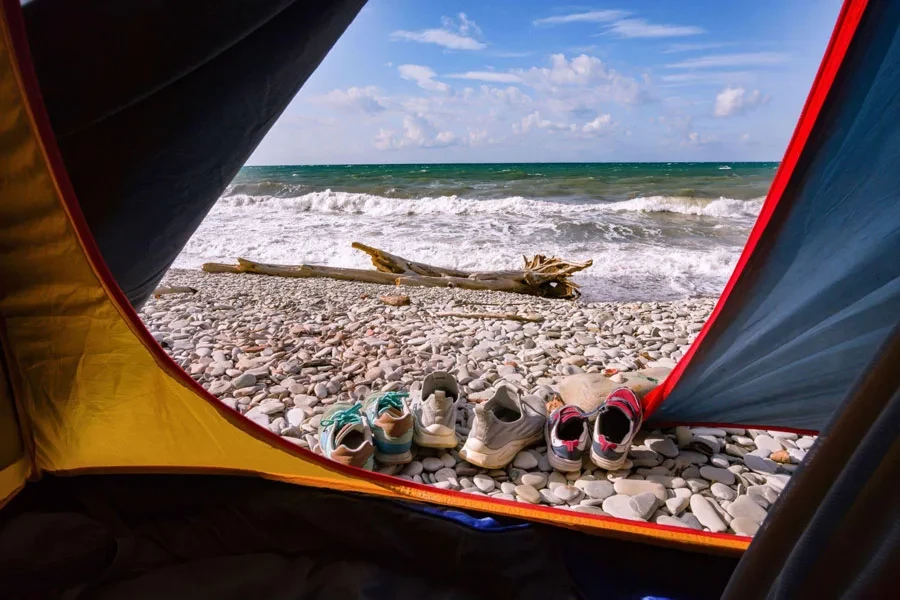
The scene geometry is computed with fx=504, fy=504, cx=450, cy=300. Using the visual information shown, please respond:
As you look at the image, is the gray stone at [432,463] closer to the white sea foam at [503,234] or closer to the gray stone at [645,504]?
the gray stone at [645,504]

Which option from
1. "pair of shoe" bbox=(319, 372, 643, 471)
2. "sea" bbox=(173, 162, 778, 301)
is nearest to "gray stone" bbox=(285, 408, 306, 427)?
"pair of shoe" bbox=(319, 372, 643, 471)

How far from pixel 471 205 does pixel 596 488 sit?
659 inches

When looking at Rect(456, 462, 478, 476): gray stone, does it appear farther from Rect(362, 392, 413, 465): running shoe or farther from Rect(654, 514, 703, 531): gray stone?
Rect(654, 514, 703, 531): gray stone

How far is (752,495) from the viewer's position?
1930 millimetres

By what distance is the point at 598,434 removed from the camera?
209 centimetres

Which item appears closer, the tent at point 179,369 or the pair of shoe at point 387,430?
the tent at point 179,369

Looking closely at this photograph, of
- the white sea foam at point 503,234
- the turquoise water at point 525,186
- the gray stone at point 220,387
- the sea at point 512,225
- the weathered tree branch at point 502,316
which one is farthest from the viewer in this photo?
the turquoise water at point 525,186

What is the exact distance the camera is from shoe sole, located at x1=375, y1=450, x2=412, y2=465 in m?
2.14

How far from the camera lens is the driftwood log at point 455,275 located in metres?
6.93

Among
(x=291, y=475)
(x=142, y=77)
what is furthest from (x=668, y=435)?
(x=142, y=77)

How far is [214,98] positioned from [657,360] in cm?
320

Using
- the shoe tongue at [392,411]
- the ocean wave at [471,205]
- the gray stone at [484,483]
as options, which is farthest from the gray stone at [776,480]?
the ocean wave at [471,205]

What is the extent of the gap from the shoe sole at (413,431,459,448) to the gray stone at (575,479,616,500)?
1.84 ft

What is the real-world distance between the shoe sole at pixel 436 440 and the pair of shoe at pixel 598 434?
0.43 metres
